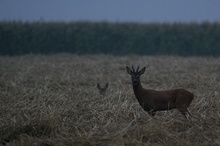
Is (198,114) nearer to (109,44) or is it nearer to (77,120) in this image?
(77,120)

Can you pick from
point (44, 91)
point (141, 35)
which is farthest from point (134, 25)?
point (44, 91)

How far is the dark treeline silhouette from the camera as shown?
108 feet

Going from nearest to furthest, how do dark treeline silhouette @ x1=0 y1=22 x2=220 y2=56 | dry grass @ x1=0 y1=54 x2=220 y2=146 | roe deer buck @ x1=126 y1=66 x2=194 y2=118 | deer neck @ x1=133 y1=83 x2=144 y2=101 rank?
dry grass @ x1=0 y1=54 x2=220 y2=146 < roe deer buck @ x1=126 y1=66 x2=194 y2=118 < deer neck @ x1=133 y1=83 x2=144 y2=101 < dark treeline silhouette @ x1=0 y1=22 x2=220 y2=56

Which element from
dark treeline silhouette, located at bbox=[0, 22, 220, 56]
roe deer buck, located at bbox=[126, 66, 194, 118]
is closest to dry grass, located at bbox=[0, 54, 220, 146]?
roe deer buck, located at bbox=[126, 66, 194, 118]

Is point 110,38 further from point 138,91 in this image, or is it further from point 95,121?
point 95,121

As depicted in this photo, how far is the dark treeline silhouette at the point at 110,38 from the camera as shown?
32969 mm

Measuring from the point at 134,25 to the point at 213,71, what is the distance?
61.4 feet

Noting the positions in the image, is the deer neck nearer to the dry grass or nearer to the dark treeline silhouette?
the dry grass

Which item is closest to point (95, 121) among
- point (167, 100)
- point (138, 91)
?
point (138, 91)

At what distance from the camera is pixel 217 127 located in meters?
7.37

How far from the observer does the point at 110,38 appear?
34.3 m

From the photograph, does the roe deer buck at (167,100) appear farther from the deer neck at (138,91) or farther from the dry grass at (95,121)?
the dry grass at (95,121)

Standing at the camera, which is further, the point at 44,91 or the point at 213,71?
the point at 213,71

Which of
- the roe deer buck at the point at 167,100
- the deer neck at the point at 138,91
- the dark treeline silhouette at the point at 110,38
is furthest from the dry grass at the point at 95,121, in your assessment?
the dark treeline silhouette at the point at 110,38
